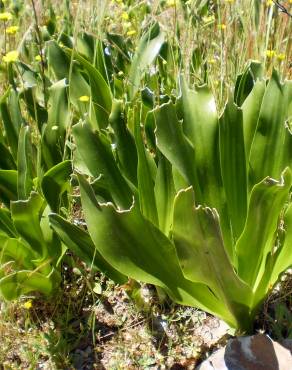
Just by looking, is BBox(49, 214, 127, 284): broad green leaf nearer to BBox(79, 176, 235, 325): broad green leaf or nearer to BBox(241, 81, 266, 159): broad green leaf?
BBox(79, 176, 235, 325): broad green leaf

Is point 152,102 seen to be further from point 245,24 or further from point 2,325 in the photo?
point 2,325

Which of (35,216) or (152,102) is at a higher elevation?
(152,102)

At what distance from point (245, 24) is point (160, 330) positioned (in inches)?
45.4

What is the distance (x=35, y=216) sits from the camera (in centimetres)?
146

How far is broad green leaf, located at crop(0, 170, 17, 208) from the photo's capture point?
1.59m

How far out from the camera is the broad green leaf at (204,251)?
1087 millimetres

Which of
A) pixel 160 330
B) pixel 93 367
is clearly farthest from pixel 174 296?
pixel 93 367

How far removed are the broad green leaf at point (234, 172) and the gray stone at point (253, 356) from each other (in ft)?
0.92

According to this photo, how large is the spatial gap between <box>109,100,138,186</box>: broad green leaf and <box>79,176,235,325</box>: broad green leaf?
334 mm

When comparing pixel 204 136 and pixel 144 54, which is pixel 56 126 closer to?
pixel 204 136

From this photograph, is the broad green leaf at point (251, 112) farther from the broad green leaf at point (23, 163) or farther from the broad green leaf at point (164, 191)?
the broad green leaf at point (23, 163)

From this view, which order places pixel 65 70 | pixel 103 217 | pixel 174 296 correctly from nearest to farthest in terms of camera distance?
pixel 103 217 < pixel 174 296 < pixel 65 70

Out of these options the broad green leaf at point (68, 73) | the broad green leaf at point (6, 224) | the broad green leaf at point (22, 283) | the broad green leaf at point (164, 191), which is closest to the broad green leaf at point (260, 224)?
the broad green leaf at point (164, 191)

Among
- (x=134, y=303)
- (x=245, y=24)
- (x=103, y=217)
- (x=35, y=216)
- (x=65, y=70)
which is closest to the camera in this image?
(x=103, y=217)
